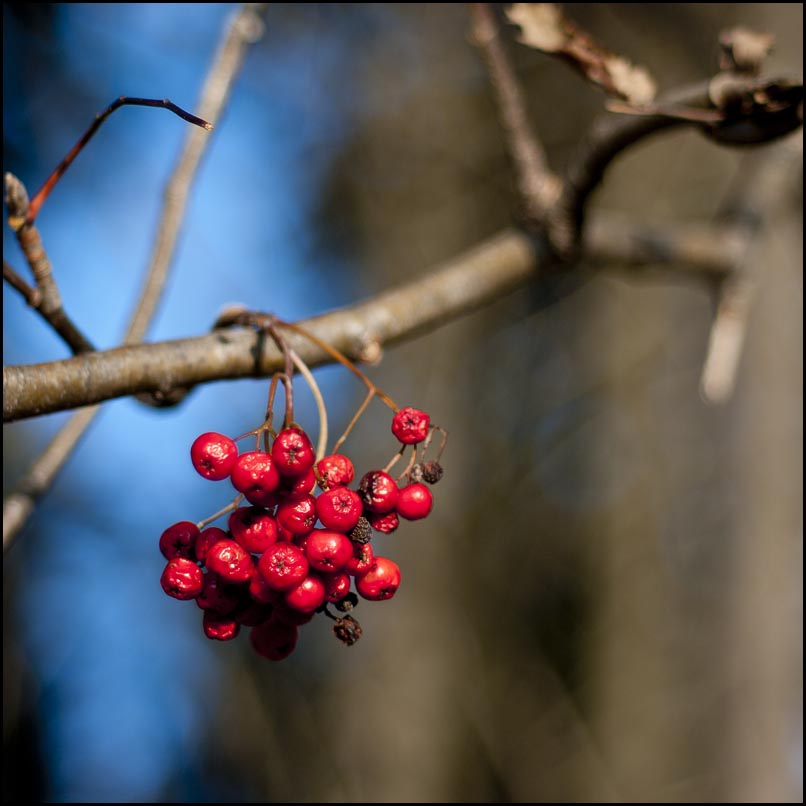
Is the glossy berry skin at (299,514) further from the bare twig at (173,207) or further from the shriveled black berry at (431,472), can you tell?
the bare twig at (173,207)

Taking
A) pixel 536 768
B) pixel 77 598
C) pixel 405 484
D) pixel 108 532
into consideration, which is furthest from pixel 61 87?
pixel 536 768

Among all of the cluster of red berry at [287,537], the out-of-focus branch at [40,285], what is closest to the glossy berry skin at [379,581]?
the cluster of red berry at [287,537]

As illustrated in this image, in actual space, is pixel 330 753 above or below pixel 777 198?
below

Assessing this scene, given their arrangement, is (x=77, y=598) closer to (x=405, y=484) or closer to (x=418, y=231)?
(x=418, y=231)

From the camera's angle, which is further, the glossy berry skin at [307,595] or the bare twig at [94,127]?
the glossy berry skin at [307,595]

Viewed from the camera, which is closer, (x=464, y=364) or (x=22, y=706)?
(x=22, y=706)

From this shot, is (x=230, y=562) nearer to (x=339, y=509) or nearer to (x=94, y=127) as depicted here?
(x=339, y=509)
